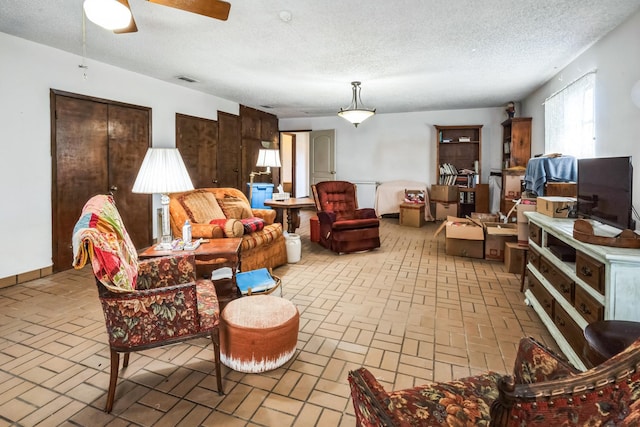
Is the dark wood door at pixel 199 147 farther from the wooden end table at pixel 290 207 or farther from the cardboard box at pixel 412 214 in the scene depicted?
the cardboard box at pixel 412 214

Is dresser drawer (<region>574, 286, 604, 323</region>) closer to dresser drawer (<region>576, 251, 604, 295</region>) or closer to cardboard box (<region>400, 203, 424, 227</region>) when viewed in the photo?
dresser drawer (<region>576, 251, 604, 295</region>)

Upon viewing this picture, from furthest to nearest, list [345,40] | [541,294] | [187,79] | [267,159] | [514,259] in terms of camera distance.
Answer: [267,159] < [187,79] < [514,259] < [345,40] < [541,294]

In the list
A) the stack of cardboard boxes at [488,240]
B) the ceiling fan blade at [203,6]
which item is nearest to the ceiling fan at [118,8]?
the ceiling fan blade at [203,6]

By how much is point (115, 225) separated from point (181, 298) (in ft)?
1.87

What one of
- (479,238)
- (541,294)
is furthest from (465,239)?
(541,294)

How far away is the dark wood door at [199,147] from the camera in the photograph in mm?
5492

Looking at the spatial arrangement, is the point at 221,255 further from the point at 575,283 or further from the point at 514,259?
the point at 514,259

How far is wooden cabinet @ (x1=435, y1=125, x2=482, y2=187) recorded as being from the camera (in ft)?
24.2

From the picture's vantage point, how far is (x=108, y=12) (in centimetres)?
175

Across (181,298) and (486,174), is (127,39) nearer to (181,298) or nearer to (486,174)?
(181,298)

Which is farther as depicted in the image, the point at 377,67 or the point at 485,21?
the point at 377,67

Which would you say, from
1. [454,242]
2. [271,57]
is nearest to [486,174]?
[454,242]

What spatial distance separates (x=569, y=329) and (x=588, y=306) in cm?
29

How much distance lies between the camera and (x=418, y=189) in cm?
759
